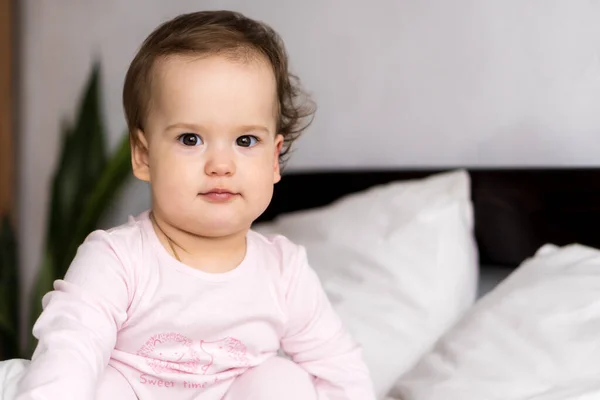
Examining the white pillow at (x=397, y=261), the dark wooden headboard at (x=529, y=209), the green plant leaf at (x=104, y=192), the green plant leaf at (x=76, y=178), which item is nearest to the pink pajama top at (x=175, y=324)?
the white pillow at (x=397, y=261)

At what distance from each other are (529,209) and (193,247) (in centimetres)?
84

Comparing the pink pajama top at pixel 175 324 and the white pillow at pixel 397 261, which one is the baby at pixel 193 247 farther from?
the white pillow at pixel 397 261

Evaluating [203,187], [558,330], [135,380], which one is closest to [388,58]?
[558,330]

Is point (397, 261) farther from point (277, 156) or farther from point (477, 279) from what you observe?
point (277, 156)

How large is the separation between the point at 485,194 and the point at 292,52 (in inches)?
28.1

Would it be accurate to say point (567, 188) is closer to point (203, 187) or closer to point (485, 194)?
point (485, 194)

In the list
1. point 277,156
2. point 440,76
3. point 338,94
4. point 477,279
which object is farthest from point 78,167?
point 277,156

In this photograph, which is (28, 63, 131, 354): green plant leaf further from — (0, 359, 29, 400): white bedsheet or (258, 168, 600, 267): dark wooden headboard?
(0, 359, 29, 400): white bedsheet

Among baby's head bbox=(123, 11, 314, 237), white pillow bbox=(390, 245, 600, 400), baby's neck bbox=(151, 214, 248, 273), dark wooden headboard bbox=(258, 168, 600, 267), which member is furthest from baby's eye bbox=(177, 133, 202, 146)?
dark wooden headboard bbox=(258, 168, 600, 267)

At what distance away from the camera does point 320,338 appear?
116cm

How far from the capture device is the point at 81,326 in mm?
900

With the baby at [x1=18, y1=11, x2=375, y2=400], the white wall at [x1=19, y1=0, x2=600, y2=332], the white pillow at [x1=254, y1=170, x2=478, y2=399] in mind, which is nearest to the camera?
the baby at [x1=18, y1=11, x2=375, y2=400]

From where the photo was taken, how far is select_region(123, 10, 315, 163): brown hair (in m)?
1.00

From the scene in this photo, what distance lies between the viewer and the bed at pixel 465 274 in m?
1.18
